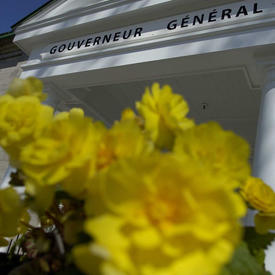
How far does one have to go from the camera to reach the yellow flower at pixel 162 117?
16.4 inches

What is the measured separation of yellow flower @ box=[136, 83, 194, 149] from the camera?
1.37ft

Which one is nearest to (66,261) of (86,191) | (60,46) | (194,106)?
(86,191)

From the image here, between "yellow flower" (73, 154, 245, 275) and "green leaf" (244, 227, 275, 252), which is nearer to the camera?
"yellow flower" (73, 154, 245, 275)

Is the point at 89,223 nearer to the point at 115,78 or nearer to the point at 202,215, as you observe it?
the point at 202,215

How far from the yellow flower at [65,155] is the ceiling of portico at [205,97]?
3.10m

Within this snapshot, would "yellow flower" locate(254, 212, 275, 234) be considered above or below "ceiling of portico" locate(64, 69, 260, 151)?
below

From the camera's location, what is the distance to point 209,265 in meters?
0.25

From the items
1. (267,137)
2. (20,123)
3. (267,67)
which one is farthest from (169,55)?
(20,123)

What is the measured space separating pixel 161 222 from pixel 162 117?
0.65 ft

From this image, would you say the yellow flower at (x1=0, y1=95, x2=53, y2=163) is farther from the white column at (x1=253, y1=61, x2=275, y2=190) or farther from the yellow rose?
the white column at (x1=253, y1=61, x2=275, y2=190)

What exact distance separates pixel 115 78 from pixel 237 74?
144 cm

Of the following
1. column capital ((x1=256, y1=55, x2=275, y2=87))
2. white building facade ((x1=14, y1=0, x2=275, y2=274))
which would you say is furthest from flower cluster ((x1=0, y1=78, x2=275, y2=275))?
column capital ((x1=256, y1=55, x2=275, y2=87))

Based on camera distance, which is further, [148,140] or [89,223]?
[148,140]

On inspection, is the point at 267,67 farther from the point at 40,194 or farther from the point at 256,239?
the point at 40,194
